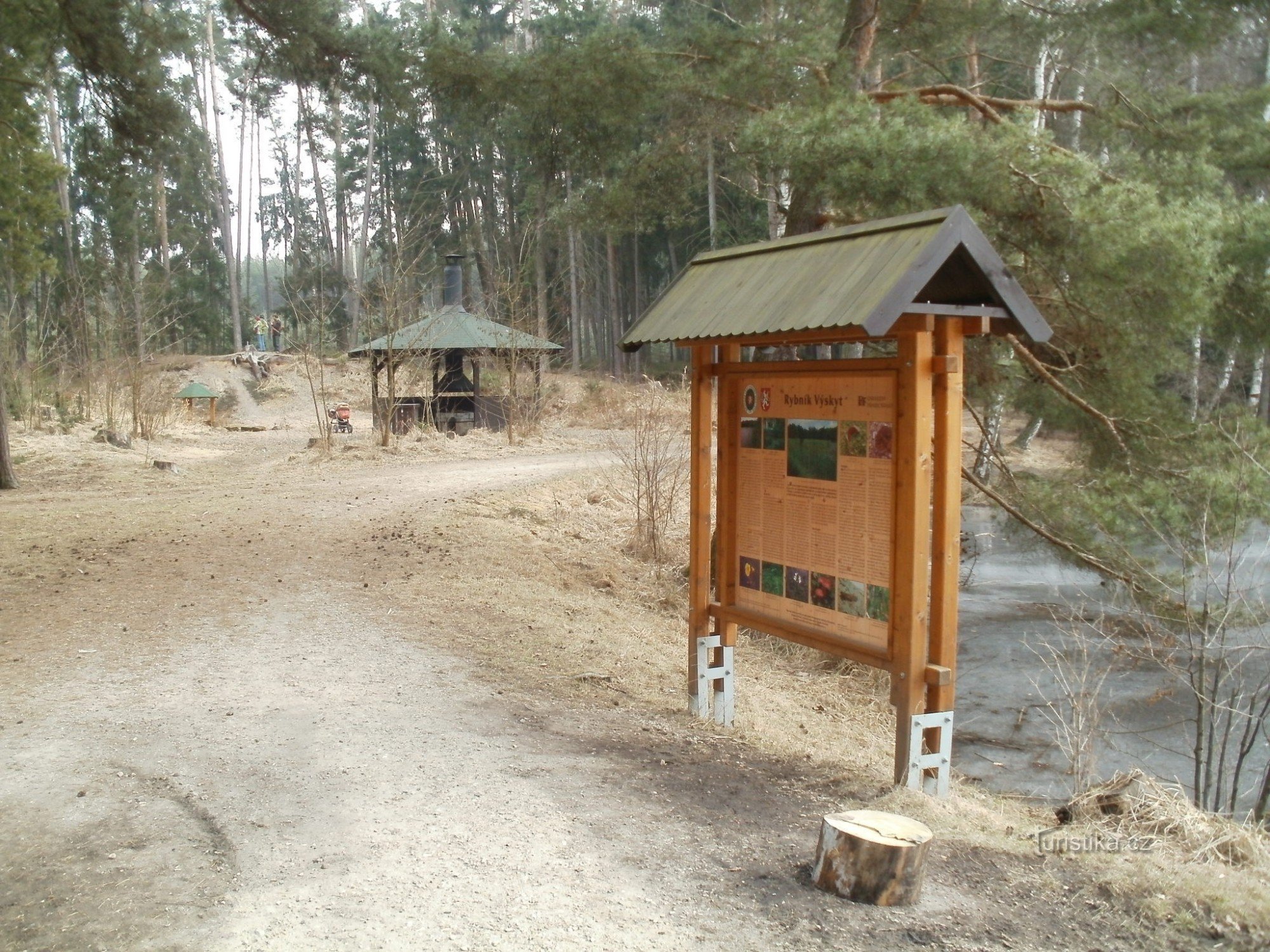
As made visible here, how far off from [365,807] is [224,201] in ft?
164

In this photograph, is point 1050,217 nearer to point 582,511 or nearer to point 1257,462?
point 1257,462

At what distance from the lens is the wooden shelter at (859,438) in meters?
4.46

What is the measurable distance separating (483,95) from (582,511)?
17.0 feet

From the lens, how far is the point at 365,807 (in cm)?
441

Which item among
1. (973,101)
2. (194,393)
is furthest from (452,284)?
(973,101)

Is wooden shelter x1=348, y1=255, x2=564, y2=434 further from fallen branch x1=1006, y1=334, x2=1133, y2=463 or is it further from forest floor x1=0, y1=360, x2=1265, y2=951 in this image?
fallen branch x1=1006, y1=334, x2=1133, y2=463

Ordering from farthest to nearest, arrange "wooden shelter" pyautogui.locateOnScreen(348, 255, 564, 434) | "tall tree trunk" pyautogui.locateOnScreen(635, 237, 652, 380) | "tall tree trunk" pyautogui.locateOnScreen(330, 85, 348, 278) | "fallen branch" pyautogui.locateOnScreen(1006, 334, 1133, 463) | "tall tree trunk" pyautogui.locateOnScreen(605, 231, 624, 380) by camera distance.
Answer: "tall tree trunk" pyautogui.locateOnScreen(330, 85, 348, 278) → "tall tree trunk" pyautogui.locateOnScreen(635, 237, 652, 380) → "tall tree trunk" pyautogui.locateOnScreen(605, 231, 624, 380) → "wooden shelter" pyautogui.locateOnScreen(348, 255, 564, 434) → "fallen branch" pyautogui.locateOnScreen(1006, 334, 1133, 463)

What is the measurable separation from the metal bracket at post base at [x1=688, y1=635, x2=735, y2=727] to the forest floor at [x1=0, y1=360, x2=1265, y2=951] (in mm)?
124

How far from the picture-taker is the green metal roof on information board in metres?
4.25

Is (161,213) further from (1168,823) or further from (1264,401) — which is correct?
(1168,823)

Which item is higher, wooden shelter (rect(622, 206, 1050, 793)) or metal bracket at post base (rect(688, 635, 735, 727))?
wooden shelter (rect(622, 206, 1050, 793))

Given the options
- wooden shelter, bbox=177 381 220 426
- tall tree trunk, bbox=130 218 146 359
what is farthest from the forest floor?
tall tree trunk, bbox=130 218 146 359

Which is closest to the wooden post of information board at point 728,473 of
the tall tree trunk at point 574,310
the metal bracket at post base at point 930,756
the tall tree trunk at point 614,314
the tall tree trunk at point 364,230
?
the metal bracket at post base at point 930,756

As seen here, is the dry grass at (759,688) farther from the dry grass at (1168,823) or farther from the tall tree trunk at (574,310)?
the tall tree trunk at (574,310)
